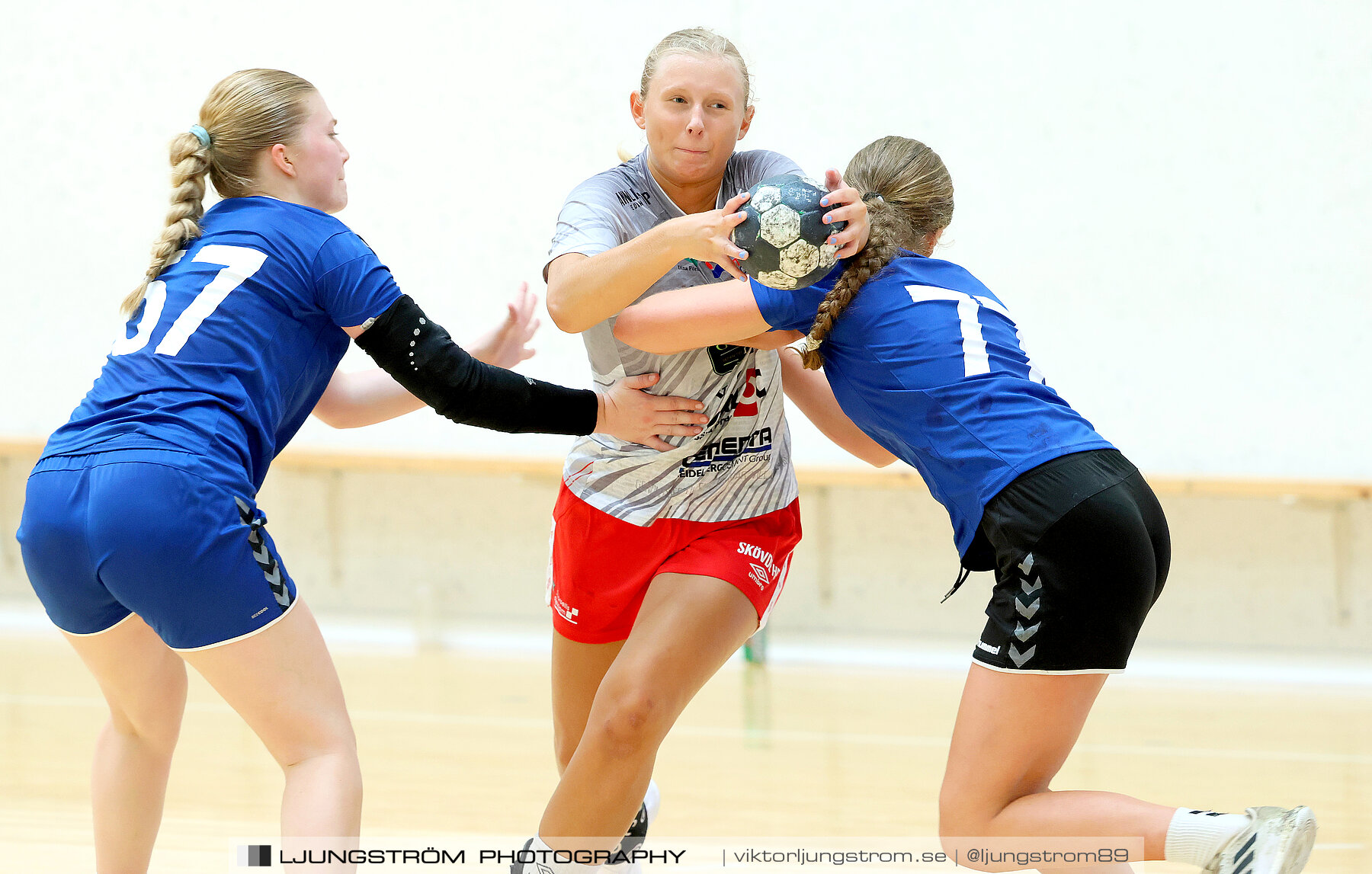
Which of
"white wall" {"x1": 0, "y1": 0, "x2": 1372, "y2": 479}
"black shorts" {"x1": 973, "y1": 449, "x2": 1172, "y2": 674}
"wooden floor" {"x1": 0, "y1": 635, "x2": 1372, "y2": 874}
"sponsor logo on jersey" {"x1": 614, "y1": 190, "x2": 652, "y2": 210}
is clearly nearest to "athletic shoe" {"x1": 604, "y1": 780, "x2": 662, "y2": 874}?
"wooden floor" {"x1": 0, "y1": 635, "x2": 1372, "y2": 874}

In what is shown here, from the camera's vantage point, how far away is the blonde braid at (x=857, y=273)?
2146 mm

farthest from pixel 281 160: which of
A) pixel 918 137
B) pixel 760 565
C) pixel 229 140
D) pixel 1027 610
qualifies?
pixel 918 137

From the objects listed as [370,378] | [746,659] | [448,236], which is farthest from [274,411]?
[448,236]

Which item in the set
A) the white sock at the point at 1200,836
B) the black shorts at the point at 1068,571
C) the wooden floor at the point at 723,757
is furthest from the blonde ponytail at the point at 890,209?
the wooden floor at the point at 723,757

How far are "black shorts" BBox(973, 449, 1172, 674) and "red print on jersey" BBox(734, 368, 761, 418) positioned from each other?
70cm

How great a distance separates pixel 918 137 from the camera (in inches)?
221

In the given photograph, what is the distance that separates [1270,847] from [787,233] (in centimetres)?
125

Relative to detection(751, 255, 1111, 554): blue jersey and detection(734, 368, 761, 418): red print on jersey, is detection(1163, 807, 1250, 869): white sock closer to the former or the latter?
detection(751, 255, 1111, 554): blue jersey

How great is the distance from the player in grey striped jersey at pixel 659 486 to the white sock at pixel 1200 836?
2.93 feet

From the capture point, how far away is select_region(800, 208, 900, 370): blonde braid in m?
2.15

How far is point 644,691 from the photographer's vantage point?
2326mm

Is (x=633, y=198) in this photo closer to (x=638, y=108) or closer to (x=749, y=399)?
(x=638, y=108)

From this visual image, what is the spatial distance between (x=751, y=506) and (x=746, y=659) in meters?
3.07

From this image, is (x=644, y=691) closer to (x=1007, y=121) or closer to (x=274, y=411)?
(x=274, y=411)
